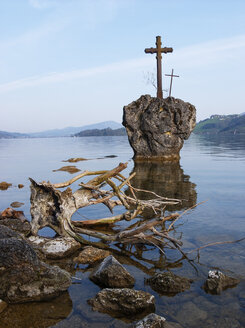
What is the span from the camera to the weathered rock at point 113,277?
672 centimetres

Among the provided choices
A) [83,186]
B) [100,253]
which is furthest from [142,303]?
[83,186]

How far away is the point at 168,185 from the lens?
757 inches

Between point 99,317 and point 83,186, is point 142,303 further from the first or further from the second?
point 83,186

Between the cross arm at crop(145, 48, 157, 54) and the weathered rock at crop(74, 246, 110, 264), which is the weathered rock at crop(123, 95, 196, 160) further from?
the weathered rock at crop(74, 246, 110, 264)

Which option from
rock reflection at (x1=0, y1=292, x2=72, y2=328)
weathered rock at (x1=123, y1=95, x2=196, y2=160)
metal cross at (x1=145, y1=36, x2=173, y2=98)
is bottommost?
rock reflection at (x1=0, y1=292, x2=72, y2=328)

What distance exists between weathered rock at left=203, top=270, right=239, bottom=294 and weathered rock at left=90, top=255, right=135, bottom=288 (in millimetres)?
1676

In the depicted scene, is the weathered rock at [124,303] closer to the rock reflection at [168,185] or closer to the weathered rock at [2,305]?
the weathered rock at [2,305]

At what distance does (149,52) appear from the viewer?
33.4 metres

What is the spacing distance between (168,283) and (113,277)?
1223 mm

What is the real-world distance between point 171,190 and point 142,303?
12089 millimetres

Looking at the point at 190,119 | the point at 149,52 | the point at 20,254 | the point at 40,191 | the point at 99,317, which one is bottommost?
the point at 99,317

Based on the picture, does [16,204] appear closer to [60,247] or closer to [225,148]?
[60,247]

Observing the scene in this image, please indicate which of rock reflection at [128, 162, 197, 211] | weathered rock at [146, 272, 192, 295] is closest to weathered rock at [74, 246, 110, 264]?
weathered rock at [146, 272, 192, 295]

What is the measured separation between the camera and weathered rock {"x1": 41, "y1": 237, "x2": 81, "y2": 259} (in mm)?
8438
